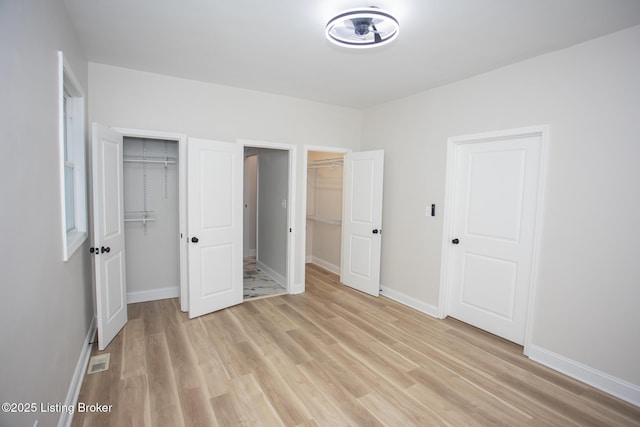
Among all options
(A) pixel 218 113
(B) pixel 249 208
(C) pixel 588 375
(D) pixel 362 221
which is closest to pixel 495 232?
(C) pixel 588 375

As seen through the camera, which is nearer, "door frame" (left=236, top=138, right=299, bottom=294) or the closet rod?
the closet rod

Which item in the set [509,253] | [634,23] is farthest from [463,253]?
[634,23]

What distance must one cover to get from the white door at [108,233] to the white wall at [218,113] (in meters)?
0.43

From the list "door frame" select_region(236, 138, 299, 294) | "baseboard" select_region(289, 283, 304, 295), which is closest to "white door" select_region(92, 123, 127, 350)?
"door frame" select_region(236, 138, 299, 294)

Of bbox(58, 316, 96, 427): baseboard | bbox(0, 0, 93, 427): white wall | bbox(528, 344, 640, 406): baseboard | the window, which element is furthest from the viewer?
the window

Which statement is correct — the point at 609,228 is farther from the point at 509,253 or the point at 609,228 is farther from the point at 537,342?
the point at 537,342

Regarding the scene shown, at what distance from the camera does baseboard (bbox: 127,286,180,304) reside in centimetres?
396

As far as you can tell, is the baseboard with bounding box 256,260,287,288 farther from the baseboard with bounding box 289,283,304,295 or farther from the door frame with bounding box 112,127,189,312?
the door frame with bounding box 112,127,189,312

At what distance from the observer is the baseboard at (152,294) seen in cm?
396

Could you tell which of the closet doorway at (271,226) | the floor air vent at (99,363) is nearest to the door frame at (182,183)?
the closet doorway at (271,226)

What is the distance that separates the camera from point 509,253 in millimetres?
3213

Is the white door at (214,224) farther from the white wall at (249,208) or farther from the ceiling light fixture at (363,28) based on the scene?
the white wall at (249,208)

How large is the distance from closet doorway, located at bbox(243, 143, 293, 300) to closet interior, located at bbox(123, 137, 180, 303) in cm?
107

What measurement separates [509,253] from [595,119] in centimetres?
139
